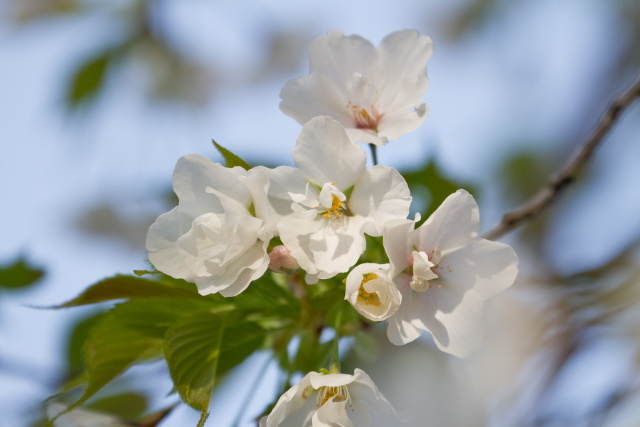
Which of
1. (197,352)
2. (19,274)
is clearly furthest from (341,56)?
(19,274)

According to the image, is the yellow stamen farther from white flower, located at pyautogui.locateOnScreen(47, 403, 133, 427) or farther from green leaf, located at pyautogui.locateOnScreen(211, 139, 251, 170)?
white flower, located at pyautogui.locateOnScreen(47, 403, 133, 427)

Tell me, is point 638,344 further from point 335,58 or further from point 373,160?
point 335,58

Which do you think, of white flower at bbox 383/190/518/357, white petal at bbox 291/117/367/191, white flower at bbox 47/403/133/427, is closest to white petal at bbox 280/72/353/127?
white petal at bbox 291/117/367/191

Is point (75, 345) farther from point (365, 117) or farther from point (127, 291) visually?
point (365, 117)

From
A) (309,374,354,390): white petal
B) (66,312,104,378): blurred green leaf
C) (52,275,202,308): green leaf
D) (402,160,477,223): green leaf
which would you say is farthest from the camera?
(66,312,104,378): blurred green leaf

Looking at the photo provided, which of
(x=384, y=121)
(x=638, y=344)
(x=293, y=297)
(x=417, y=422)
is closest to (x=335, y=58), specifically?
(x=384, y=121)
